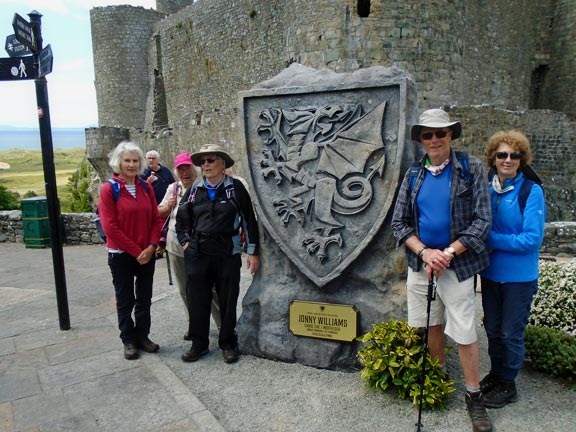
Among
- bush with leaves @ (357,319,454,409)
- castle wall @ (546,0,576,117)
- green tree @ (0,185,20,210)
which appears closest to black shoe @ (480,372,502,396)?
bush with leaves @ (357,319,454,409)

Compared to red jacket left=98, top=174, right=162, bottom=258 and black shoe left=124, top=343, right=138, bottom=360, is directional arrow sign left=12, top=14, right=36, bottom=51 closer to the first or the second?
red jacket left=98, top=174, right=162, bottom=258

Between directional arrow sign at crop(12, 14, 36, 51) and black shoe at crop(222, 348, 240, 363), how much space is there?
10.9 ft

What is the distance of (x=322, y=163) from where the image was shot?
354cm

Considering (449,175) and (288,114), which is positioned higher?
(288,114)

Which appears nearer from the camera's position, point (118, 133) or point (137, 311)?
point (137, 311)

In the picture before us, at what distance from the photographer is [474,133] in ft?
39.0

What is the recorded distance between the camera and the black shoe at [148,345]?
4094 mm

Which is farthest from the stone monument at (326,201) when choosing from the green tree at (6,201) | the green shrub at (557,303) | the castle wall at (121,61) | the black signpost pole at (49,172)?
the castle wall at (121,61)

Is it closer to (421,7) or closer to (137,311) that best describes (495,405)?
(137,311)

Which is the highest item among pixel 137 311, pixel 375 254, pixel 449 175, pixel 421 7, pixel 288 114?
pixel 421 7

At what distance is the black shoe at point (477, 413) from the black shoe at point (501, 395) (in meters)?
0.18

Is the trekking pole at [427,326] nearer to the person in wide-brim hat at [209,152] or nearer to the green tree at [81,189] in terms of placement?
the person in wide-brim hat at [209,152]

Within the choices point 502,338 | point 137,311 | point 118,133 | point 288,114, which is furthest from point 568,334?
point 118,133

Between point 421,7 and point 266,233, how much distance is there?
10.7m
